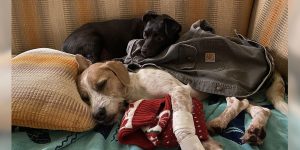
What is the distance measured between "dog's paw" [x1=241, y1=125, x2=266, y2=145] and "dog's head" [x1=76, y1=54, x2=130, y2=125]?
594 mm

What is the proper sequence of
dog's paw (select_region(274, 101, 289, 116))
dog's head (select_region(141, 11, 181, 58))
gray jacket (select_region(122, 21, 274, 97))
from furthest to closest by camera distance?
dog's head (select_region(141, 11, 181, 58)), gray jacket (select_region(122, 21, 274, 97)), dog's paw (select_region(274, 101, 289, 116))

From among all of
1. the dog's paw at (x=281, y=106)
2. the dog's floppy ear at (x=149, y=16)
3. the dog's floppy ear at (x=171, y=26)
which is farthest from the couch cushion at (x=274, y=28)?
the dog's floppy ear at (x=149, y=16)

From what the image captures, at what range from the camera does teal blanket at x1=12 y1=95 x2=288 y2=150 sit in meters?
1.42

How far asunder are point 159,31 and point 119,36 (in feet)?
1.02

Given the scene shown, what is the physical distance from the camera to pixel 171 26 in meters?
2.30

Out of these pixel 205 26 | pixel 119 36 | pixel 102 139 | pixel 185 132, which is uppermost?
pixel 205 26

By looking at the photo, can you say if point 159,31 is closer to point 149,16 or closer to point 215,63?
point 149,16

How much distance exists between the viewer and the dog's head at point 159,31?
229 centimetres

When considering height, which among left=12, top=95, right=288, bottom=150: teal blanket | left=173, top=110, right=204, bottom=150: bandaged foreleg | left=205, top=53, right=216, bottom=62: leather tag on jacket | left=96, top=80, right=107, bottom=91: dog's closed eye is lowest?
left=12, top=95, right=288, bottom=150: teal blanket

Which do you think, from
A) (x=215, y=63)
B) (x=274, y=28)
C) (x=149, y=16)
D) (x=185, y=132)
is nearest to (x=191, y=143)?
(x=185, y=132)

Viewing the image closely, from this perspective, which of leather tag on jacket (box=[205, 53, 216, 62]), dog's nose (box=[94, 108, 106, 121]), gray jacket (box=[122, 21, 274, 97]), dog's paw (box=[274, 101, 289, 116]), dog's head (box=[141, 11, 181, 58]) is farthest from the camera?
dog's head (box=[141, 11, 181, 58])

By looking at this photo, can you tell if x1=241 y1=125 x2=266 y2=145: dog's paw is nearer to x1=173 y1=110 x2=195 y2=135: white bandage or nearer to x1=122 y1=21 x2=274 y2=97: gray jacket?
x1=173 y1=110 x2=195 y2=135: white bandage

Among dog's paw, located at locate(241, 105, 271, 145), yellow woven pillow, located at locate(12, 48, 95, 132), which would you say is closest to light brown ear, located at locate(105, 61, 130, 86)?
yellow woven pillow, located at locate(12, 48, 95, 132)

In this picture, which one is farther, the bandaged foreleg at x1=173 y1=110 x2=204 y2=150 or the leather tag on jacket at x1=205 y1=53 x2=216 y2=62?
the leather tag on jacket at x1=205 y1=53 x2=216 y2=62
